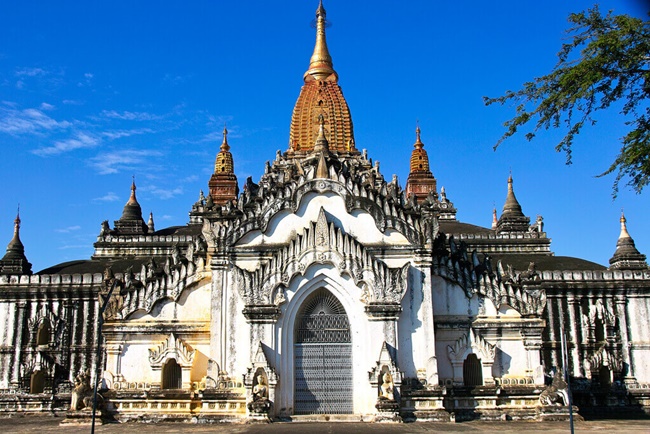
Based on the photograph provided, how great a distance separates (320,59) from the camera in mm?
Answer: 52656

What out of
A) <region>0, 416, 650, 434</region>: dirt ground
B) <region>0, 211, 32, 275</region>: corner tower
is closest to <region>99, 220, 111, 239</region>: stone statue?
<region>0, 211, 32, 275</region>: corner tower

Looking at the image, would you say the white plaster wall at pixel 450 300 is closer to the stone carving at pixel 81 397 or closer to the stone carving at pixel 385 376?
the stone carving at pixel 385 376

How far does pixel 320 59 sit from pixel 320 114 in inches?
315

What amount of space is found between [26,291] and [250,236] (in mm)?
14915

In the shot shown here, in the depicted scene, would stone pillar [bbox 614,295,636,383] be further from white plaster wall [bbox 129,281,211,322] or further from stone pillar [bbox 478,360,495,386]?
white plaster wall [bbox 129,281,211,322]

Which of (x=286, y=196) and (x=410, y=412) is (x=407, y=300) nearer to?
(x=410, y=412)

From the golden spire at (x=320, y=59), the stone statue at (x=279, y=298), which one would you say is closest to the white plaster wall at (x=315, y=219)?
the stone statue at (x=279, y=298)

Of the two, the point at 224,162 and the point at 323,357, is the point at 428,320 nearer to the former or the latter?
the point at 323,357

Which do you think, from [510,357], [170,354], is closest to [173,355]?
[170,354]

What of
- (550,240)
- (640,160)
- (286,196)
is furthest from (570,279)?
(640,160)

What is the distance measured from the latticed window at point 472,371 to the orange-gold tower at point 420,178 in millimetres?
29081

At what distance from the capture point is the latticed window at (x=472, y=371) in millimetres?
25180

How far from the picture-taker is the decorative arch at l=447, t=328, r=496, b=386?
24.7 m

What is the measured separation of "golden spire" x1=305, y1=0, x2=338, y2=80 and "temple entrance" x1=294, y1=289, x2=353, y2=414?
30.0 meters
